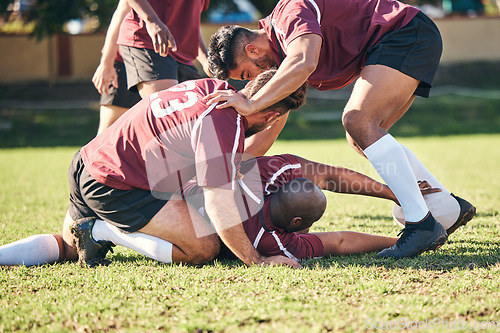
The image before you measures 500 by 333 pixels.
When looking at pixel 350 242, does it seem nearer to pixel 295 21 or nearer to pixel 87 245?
pixel 295 21

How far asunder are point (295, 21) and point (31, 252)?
2172mm


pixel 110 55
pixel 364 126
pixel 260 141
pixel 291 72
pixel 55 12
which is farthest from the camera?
pixel 55 12

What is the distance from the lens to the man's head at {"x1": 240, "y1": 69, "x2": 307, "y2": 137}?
3340 millimetres

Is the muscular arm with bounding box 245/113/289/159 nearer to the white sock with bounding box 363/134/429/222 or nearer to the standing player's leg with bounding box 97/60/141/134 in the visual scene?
the white sock with bounding box 363/134/429/222

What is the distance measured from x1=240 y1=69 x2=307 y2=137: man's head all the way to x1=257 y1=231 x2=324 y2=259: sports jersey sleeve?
2.21 feet

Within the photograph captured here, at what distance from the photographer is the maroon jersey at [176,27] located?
14.7 feet

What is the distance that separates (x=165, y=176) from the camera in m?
3.37

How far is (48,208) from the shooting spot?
544cm

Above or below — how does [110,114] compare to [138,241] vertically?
above

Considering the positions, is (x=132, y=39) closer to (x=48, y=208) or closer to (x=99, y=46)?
(x=48, y=208)

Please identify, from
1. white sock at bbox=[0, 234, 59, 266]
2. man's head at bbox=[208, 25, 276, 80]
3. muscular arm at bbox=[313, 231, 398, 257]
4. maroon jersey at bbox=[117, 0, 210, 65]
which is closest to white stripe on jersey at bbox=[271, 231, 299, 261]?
muscular arm at bbox=[313, 231, 398, 257]

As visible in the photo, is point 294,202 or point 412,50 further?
point 412,50

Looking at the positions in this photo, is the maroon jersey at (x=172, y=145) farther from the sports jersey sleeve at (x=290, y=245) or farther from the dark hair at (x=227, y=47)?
the sports jersey sleeve at (x=290, y=245)

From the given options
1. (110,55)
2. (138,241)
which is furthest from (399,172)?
(110,55)
